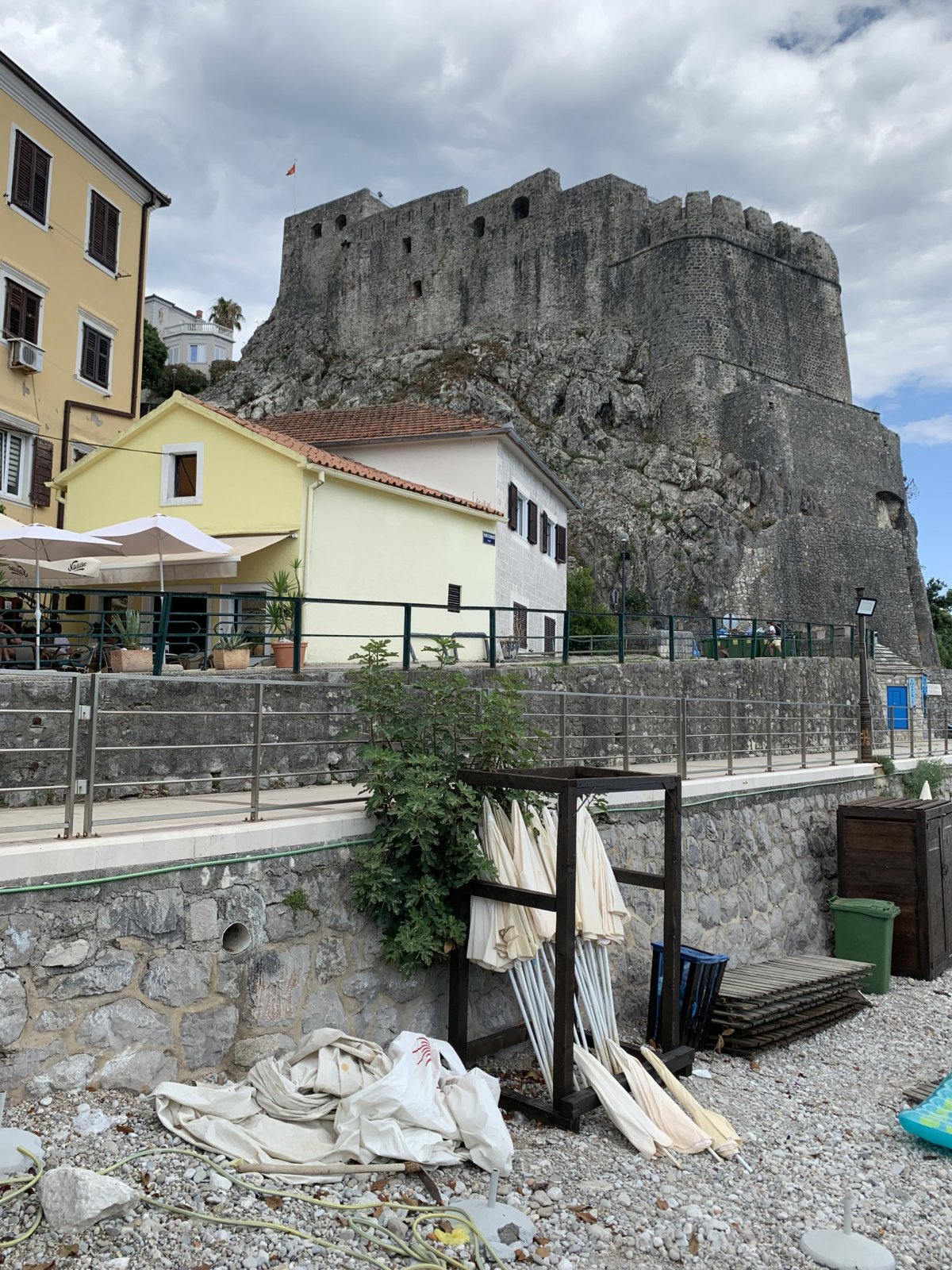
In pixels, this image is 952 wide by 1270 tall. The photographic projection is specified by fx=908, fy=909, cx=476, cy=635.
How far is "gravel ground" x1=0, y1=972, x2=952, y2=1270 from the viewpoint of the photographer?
3.99 metres

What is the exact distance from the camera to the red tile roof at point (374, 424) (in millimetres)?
20562

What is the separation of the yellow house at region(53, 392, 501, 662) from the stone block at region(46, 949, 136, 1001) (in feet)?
26.3

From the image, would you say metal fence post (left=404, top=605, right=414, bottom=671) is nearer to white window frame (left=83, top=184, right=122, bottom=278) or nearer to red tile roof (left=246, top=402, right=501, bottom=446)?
red tile roof (left=246, top=402, right=501, bottom=446)

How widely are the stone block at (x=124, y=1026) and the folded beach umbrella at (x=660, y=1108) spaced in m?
3.09

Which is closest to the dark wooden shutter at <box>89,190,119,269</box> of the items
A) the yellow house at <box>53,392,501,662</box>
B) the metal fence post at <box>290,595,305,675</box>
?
the yellow house at <box>53,392,501,662</box>

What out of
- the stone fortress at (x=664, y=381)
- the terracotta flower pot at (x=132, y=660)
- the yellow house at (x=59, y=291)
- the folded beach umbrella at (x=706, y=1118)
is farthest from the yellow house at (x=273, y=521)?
the stone fortress at (x=664, y=381)

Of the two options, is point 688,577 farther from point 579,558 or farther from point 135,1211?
point 135,1211

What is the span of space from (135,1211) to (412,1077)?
1.62 meters

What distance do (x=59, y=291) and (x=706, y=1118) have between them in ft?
55.9

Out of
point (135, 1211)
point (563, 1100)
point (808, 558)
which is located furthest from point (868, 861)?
point (808, 558)

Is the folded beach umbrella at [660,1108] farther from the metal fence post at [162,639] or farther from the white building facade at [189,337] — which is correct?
the white building facade at [189,337]

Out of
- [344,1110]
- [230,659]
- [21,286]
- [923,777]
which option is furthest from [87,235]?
[923,777]

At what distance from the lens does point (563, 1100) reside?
583cm

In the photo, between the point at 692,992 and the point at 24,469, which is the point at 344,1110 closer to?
the point at 692,992
